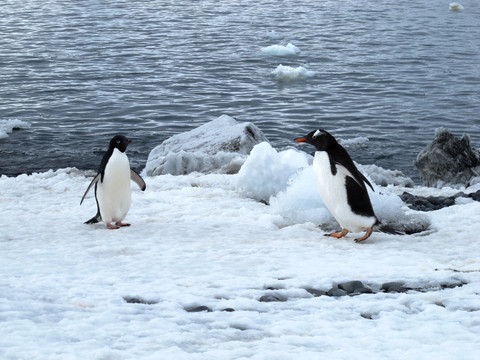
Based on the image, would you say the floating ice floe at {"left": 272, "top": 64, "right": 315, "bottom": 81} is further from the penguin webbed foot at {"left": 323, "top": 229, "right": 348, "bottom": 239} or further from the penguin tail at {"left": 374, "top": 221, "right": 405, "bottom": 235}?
the penguin webbed foot at {"left": 323, "top": 229, "right": 348, "bottom": 239}

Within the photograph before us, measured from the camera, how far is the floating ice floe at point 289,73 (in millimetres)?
20016

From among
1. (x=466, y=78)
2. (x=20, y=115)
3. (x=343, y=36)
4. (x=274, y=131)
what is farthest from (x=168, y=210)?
(x=343, y=36)

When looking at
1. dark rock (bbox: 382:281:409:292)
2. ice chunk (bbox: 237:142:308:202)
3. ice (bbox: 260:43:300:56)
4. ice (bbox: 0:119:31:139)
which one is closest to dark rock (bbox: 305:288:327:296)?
dark rock (bbox: 382:281:409:292)

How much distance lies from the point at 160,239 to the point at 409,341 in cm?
306

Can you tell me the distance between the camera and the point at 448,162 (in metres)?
11.2

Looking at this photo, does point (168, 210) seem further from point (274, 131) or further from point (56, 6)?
point (56, 6)

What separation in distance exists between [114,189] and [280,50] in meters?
16.3

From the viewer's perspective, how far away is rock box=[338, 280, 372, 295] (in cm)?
493

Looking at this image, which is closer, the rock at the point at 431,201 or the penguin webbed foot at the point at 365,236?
the penguin webbed foot at the point at 365,236

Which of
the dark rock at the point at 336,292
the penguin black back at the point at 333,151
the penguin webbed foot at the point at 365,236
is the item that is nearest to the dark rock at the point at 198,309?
the dark rock at the point at 336,292

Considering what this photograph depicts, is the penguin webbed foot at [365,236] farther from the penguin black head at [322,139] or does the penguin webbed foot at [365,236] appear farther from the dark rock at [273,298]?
the dark rock at [273,298]

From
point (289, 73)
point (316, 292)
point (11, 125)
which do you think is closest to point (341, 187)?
point (316, 292)

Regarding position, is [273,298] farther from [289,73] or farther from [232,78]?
[232,78]

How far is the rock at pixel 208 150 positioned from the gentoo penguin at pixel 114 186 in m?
3.43
